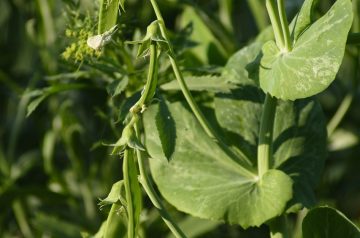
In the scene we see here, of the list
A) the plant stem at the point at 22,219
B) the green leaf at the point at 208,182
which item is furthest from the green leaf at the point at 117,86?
the plant stem at the point at 22,219

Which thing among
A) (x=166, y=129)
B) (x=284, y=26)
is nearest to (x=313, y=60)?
(x=284, y=26)

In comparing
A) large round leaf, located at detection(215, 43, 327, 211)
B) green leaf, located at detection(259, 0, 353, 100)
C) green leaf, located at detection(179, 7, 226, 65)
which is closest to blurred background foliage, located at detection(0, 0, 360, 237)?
green leaf, located at detection(179, 7, 226, 65)

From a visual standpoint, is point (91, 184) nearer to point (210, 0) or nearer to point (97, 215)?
point (97, 215)

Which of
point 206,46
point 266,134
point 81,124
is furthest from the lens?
point 81,124

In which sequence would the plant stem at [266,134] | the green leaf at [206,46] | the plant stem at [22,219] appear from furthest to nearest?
the plant stem at [22,219], the green leaf at [206,46], the plant stem at [266,134]

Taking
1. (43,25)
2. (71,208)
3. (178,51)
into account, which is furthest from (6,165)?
(178,51)

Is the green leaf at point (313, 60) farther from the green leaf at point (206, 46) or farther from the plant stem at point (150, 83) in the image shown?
the green leaf at point (206, 46)

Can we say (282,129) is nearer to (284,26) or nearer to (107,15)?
(284,26)

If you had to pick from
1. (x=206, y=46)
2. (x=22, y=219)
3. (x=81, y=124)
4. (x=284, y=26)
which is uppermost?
(x=284, y=26)
